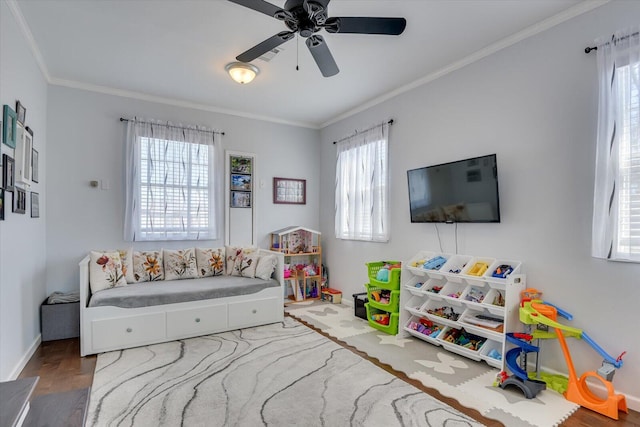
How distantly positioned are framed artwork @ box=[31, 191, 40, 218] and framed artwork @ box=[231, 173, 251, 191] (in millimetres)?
2082

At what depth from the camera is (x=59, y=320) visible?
3.28 m

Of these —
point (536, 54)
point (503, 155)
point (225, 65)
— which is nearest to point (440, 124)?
point (503, 155)

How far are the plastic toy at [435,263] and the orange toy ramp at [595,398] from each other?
1281 mm

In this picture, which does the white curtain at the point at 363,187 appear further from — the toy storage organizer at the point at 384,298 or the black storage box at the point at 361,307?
the black storage box at the point at 361,307

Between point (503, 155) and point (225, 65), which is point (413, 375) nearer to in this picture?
point (503, 155)

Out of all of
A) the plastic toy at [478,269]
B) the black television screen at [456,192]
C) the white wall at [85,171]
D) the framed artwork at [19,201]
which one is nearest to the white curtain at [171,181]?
the white wall at [85,171]

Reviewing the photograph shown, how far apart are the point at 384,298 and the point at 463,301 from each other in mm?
999

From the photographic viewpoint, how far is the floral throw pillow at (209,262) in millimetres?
4055

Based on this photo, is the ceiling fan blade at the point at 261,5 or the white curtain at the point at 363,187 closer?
the ceiling fan blade at the point at 261,5

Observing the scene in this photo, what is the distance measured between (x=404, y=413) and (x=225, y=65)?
129 inches

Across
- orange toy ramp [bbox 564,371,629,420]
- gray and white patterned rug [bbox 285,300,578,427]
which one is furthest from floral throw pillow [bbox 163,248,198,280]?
orange toy ramp [bbox 564,371,629,420]

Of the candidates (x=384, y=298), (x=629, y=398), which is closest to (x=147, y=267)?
(x=384, y=298)

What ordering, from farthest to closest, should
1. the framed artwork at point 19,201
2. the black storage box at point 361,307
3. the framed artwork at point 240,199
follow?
1. the framed artwork at point 240,199
2. the black storage box at point 361,307
3. the framed artwork at point 19,201

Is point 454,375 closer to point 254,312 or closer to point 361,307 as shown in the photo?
point 361,307
